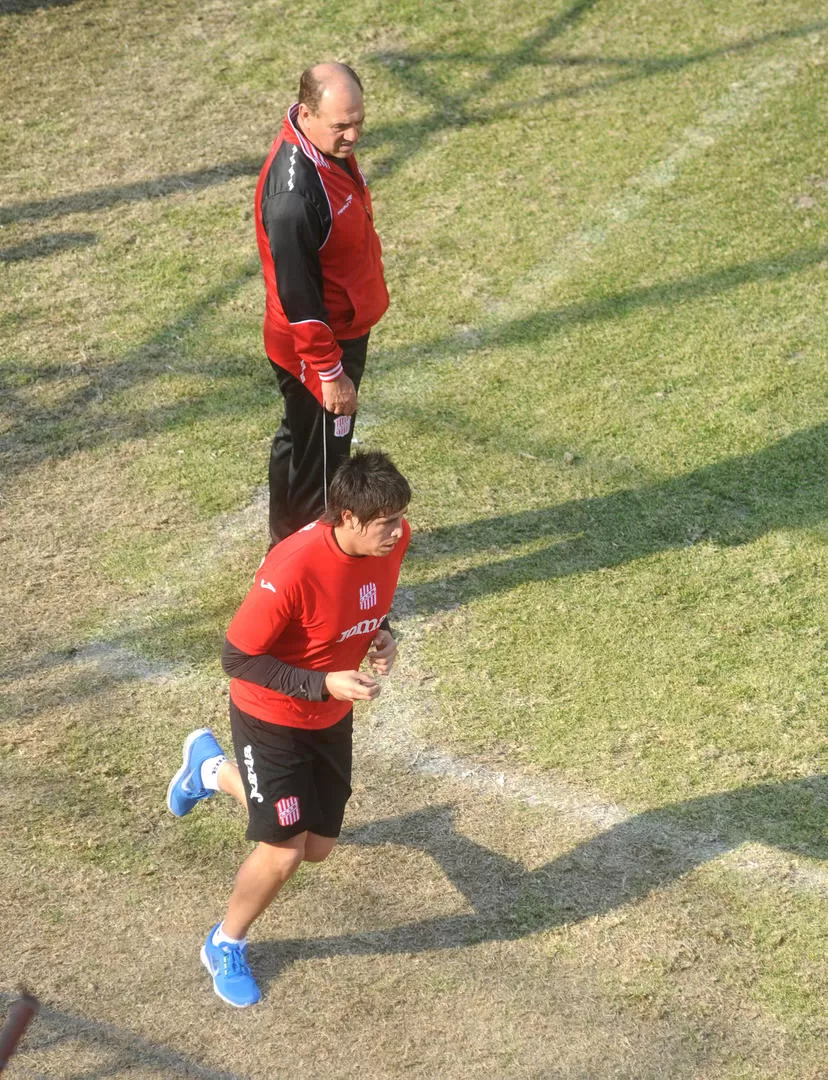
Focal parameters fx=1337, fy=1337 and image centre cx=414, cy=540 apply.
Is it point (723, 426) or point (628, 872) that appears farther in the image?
point (723, 426)

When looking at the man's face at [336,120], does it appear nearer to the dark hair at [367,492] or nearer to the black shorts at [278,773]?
the dark hair at [367,492]

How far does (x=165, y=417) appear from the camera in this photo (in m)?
6.91

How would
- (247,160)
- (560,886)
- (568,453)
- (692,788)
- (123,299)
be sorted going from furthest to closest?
(247,160), (123,299), (568,453), (692,788), (560,886)

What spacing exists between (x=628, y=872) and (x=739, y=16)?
7.71 metres

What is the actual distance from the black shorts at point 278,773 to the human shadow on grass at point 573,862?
0.63m

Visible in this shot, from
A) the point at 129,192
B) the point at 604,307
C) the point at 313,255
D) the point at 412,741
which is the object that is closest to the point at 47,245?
the point at 129,192

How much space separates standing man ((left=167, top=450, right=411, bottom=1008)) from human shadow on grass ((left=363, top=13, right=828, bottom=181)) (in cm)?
575

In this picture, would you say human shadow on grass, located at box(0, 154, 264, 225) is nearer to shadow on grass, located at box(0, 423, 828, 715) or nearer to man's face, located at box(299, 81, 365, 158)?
shadow on grass, located at box(0, 423, 828, 715)

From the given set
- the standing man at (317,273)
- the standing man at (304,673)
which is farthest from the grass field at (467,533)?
the standing man at (317,273)

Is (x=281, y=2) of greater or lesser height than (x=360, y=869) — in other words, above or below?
above

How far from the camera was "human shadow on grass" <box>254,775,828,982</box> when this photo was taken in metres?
4.41

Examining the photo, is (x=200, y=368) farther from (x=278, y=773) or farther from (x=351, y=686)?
(x=351, y=686)

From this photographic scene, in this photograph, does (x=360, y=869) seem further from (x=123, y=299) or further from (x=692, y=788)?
(x=123, y=299)

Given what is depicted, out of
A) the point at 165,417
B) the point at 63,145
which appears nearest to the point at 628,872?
the point at 165,417
